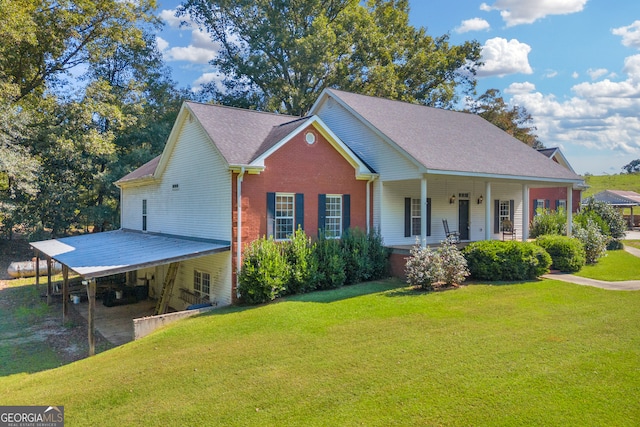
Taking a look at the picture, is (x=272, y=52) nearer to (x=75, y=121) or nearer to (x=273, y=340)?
(x=75, y=121)

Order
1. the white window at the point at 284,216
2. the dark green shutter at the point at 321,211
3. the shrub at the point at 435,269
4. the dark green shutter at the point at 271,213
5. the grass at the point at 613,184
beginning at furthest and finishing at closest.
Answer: the grass at the point at 613,184
the dark green shutter at the point at 321,211
the white window at the point at 284,216
the dark green shutter at the point at 271,213
the shrub at the point at 435,269

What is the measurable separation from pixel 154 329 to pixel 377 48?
26.3 m

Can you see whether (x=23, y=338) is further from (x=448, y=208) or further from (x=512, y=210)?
(x=512, y=210)

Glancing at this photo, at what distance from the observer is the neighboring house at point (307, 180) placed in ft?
41.6

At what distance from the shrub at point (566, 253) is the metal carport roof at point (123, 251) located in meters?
11.7

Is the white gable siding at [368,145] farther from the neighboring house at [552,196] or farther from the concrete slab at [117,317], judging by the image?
the neighboring house at [552,196]

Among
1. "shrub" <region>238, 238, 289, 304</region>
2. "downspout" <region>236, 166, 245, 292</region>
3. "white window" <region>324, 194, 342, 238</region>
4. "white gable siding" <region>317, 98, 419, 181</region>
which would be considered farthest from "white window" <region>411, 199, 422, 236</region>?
"downspout" <region>236, 166, 245, 292</region>

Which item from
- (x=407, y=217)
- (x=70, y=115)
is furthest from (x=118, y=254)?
(x=70, y=115)

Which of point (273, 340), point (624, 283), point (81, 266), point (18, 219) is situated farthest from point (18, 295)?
point (624, 283)

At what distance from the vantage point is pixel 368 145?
53.4ft

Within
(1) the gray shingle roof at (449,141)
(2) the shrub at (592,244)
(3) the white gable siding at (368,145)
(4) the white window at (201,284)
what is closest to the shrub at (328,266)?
(4) the white window at (201,284)

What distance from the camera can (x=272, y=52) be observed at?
31.0 m

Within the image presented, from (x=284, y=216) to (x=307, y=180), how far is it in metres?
1.49

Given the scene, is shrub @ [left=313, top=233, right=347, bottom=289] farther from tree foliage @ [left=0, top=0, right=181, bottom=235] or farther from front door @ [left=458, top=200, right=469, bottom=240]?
tree foliage @ [left=0, top=0, right=181, bottom=235]
